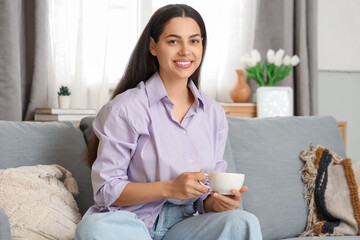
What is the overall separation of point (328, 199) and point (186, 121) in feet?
2.48

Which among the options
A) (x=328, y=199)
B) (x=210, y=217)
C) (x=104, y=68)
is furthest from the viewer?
(x=104, y=68)

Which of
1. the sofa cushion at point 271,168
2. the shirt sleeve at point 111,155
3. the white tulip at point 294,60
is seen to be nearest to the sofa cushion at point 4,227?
the shirt sleeve at point 111,155

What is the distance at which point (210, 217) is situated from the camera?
4.93ft

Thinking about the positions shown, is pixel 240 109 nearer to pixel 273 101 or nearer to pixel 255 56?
pixel 273 101

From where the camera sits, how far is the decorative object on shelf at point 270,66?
3.29m

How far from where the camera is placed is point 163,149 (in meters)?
1.62

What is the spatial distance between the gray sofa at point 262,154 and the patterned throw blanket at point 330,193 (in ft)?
0.13

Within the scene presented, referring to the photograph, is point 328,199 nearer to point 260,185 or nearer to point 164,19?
point 260,185

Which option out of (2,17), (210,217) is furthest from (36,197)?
(2,17)

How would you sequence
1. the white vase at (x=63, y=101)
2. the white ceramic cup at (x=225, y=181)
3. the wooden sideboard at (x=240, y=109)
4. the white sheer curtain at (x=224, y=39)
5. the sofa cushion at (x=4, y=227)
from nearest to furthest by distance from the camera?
the sofa cushion at (x=4, y=227), the white ceramic cup at (x=225, y=181), the white vase at (x=63, y=101), the wooden sideboard at (x=240, y=109), the white sheer curtain at (x=224, y=39)

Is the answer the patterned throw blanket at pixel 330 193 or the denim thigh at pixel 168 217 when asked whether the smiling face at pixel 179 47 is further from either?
the patterned throw blanket at pixel 330 193

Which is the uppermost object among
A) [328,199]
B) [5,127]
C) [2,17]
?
[2,17]

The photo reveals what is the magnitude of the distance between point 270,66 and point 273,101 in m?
0.26

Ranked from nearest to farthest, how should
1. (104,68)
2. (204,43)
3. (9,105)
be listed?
(204,43)
(9,105)
(104,68)
